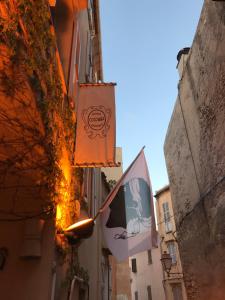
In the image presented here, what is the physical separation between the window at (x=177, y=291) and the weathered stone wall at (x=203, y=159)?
13.7m

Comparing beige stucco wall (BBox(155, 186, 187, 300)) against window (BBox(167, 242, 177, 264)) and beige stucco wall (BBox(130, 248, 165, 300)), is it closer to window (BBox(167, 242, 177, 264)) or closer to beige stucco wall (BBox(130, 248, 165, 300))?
window (BBox(167, 242, 177, 264))

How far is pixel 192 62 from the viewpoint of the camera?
794 cm

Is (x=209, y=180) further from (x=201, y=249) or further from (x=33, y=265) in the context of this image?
(x=33, y=265)

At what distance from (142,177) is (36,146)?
7.17ft

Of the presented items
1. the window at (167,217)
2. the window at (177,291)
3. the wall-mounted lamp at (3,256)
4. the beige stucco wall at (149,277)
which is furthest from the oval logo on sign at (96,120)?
the beige stucco wall at (149,277)

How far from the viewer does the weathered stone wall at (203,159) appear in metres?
6.25

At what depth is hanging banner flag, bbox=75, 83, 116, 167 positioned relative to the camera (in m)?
5.32

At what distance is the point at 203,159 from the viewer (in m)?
7.29

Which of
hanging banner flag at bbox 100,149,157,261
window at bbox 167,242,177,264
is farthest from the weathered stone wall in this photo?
window at bbox 167,242,177,264

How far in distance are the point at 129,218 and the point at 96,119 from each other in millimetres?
2004

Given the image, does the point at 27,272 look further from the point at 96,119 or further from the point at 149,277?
the point at 149,277

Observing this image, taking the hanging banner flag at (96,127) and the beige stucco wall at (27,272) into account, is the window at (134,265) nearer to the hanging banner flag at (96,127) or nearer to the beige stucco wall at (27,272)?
the hanging banner flag at (96,127)

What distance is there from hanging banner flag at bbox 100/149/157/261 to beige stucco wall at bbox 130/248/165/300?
21.9 metres

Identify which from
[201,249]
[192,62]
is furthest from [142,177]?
[192,62]
